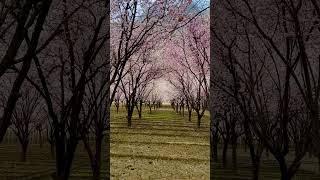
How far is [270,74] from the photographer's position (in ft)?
12.9

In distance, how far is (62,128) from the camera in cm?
396

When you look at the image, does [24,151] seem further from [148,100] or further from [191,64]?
[148,100]

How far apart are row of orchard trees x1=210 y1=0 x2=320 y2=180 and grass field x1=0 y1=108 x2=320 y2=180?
0.32 m

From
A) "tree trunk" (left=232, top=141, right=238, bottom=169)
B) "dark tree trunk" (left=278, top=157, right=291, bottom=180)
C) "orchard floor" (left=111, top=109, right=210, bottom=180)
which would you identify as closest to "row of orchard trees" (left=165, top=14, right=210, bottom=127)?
"orchard floor" (left=111, top=109, right=210, bottom=180)

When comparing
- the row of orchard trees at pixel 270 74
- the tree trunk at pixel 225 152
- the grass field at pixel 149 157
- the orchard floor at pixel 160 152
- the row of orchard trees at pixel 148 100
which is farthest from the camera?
the row of orchard trees at pixel 148 100

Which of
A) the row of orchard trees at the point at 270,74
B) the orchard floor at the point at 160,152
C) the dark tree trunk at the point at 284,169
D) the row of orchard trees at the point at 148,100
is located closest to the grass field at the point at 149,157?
the orchard floor at the point at 160,152

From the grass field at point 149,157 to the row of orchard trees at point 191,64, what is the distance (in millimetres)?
349

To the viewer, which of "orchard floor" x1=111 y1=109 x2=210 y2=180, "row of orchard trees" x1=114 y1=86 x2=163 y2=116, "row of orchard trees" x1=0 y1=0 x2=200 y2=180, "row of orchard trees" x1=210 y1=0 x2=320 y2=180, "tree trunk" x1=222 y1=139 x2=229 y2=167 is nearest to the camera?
"row of orchard trees" x1=210 y1=0 x2=320 y2=180

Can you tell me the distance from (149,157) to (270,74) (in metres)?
2.98

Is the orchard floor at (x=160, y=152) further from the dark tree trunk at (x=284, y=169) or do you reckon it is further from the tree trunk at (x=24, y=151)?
the dark tree trunk at (x=284, y=169)

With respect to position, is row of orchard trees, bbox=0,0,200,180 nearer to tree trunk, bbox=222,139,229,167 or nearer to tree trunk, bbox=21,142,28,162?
tree trunk, bbox=21,142,28,162

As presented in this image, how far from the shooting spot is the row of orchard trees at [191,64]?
570cm

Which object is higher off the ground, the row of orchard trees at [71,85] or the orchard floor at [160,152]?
the row of orchard trees at [71,85]

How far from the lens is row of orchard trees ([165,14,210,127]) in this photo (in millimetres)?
5703
